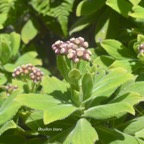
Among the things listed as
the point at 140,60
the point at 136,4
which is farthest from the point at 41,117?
the point at 136,4

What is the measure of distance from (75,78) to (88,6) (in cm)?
95

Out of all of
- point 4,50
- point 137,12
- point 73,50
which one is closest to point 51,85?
point 73,50

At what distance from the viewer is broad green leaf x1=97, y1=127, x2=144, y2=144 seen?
199 cm

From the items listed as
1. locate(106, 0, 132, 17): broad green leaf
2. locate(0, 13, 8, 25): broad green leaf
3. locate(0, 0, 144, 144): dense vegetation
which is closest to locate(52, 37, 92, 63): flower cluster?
locate(0, 0, 144, 144): dense vegetation

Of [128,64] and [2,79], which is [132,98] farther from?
[2,79]

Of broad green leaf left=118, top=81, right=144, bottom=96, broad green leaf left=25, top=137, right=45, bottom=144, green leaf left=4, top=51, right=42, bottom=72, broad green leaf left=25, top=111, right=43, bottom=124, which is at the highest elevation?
broad green leaf left=118, top=81, right=144, bottom=96

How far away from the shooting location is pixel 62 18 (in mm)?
2932

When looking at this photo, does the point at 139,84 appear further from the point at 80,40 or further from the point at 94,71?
the point at 80,40

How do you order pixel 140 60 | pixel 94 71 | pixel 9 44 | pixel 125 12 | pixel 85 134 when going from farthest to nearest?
pixel 9 44
pixel 125 12
pixel 140 60
pixel 94 71
pixel 85 134

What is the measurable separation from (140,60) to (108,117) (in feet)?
1.81

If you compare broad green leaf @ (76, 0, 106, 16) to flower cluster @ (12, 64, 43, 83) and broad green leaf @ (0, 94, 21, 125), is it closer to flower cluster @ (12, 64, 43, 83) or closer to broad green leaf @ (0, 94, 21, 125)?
flower cluster @ (12, 64, 43, 83)

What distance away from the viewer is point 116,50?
98.2 inches

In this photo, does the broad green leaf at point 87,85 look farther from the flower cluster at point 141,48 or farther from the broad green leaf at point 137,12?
the broad green leaf at point 137,12

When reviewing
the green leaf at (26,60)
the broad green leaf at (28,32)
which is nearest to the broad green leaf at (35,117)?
the green leaf at (26,60)
